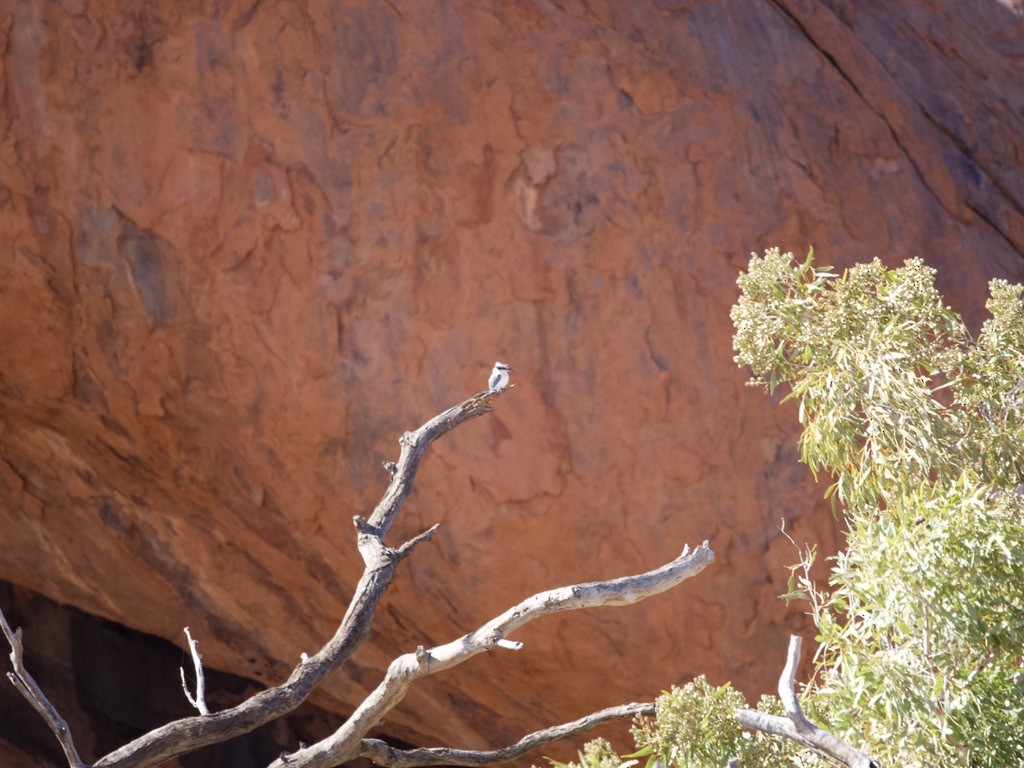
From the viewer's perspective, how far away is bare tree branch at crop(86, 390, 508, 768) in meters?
2.51

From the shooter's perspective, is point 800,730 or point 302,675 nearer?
point 800,730

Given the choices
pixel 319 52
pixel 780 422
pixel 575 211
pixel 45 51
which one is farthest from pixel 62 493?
pixel 780 422

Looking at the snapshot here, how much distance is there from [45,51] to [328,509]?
2234 millimetres

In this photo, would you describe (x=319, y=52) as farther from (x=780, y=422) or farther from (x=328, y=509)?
(x=780, y=422)

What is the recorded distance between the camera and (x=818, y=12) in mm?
5309

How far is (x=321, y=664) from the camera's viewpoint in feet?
9.11

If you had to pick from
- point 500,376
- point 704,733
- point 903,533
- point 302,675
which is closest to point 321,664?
point 302,675

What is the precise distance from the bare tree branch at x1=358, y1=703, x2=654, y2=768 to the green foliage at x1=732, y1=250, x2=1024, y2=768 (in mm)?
828

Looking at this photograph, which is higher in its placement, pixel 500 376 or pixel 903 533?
pixel 500 376

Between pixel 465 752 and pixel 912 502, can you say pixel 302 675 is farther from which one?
pixel 912 502

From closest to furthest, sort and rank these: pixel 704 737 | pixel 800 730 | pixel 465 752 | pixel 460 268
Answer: pixel 800 730 < pixel 704 737 < pixel 465 752 < pixel 460 268

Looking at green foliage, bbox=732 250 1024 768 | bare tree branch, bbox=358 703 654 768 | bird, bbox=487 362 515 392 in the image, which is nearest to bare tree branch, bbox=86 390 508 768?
bird, bbox=487 362 515 392

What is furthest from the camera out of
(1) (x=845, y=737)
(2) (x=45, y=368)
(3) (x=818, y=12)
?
(3) (x=818, y=12)

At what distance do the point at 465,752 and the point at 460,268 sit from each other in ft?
6.73
